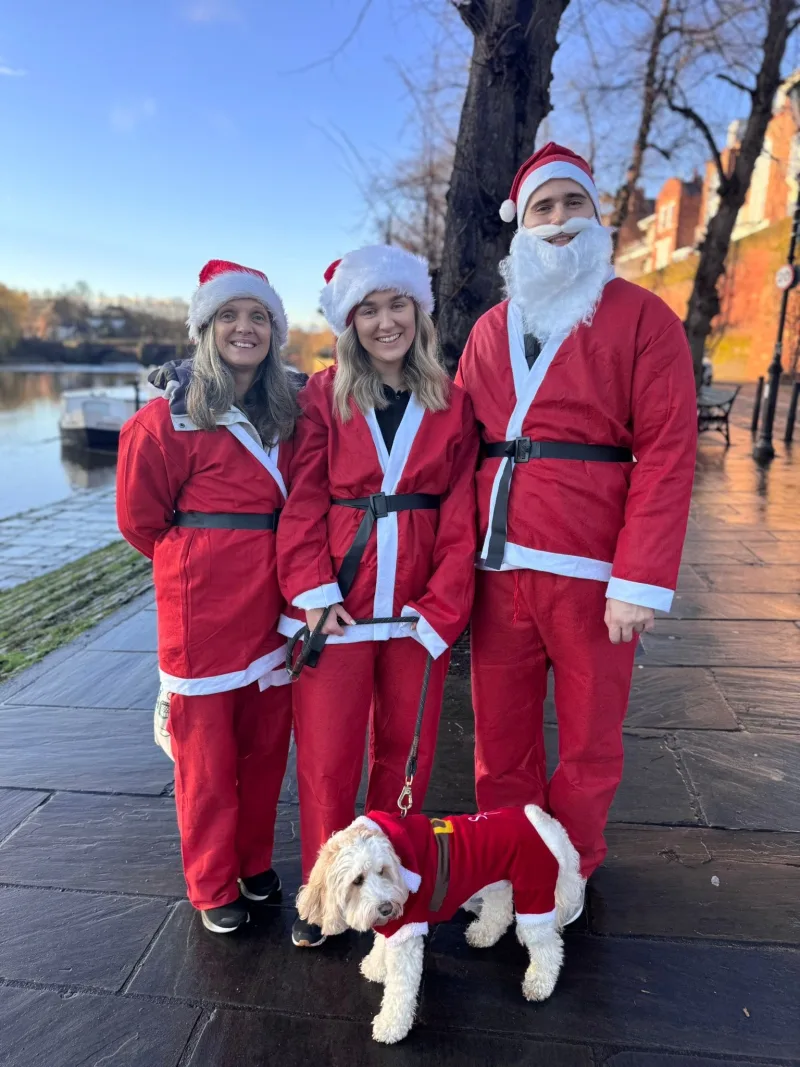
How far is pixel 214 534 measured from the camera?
2199mm

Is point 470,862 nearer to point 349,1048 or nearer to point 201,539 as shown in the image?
point 349,1048

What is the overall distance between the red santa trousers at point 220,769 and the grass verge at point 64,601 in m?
2.65

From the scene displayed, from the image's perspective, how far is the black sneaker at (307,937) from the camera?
221 centimetres

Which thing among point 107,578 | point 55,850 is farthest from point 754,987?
point 107,578

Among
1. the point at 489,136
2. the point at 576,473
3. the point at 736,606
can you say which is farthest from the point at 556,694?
the point at 736,606

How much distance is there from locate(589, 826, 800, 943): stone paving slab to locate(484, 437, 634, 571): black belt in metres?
1.27

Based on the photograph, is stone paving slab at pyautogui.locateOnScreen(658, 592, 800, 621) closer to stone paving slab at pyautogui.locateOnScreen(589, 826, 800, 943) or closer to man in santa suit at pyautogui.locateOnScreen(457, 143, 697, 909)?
stone paving slab at pyautogui.locateOnScreen(589, 826, 800, 943)

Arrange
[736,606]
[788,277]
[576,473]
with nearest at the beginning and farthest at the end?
[576,473] < [736,606] < [788,277]

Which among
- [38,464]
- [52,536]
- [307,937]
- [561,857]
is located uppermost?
[561,857]

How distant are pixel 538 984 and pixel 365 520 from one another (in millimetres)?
1462

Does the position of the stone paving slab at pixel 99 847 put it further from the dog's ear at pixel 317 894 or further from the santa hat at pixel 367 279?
the santa hat at pixel 367 279

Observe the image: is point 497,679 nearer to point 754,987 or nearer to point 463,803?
point 463,803

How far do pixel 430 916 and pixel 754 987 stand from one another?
101cm

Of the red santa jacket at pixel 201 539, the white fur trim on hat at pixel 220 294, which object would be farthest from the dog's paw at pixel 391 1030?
the white fur trim on hat at pixel 220 294
